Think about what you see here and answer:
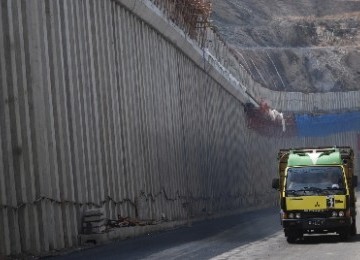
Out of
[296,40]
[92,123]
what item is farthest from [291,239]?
[296,40]

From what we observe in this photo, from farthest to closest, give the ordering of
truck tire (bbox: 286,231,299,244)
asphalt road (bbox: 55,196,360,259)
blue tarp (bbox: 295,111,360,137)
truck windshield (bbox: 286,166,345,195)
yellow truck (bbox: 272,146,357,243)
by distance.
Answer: blue tarp (bbox: 295,111,360,137)
truck windshield (bbox: 286,166,345,195)
truck tire (bbox: 286,231,299,244)
yellow truck (bbox: 272,146,357,243)
asphalt road (bbox: 55,196,360,259)

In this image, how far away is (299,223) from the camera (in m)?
21.8

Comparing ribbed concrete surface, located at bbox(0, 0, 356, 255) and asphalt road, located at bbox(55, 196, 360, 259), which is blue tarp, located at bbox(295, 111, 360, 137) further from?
asphalt road, located at bbox(55, 196, 360, 259)

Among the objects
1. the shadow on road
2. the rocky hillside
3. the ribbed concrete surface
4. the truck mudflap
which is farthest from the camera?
the rocky hillside

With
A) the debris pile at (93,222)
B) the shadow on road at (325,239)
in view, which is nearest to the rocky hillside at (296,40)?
the shadow on road at (325,239)

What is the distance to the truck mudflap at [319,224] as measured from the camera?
71.0ft

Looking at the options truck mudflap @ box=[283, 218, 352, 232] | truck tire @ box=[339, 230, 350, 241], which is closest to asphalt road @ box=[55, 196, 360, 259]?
truck tire @ box=[339, 230, 350, 241]

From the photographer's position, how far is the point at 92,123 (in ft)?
83.5

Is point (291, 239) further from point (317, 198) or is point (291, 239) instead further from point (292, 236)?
point (317, 198)

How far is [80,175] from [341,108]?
188ft

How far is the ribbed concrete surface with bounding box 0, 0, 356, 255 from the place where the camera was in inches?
795

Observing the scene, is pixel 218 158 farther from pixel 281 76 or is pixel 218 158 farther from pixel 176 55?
pixel 281 76

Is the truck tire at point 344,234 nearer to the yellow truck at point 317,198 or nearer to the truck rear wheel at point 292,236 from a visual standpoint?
the yellow truck at point 317,198

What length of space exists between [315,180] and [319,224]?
1119 millimetres
